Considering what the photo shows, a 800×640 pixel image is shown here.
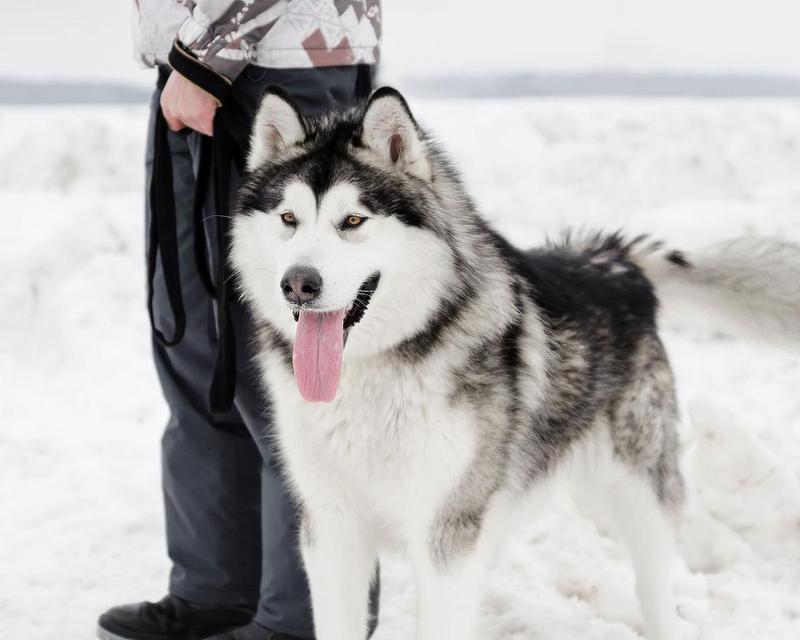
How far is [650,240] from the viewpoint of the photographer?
255 centimetres

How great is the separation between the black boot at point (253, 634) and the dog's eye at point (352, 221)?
1.14 metres

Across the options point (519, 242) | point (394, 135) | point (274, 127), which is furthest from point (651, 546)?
point (519, 242)

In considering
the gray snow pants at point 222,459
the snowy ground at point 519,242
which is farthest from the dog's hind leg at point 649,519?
the gray snow pants at point 222,459

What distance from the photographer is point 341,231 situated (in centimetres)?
177

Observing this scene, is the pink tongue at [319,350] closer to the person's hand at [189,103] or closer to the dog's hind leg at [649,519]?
the person's hand at [189,103]

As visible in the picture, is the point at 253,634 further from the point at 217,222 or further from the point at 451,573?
the point at 217,222

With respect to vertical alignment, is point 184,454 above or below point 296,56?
below

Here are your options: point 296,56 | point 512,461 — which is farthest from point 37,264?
point 512,461

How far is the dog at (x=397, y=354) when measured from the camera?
1.78 m

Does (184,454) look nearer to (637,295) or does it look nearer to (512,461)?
(512,461)

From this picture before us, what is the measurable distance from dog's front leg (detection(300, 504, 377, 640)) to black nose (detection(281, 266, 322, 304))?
1.80 ft

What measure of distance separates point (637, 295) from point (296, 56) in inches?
41.4

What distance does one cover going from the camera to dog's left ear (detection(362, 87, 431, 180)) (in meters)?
1.78

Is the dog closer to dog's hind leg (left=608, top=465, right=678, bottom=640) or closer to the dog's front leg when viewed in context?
the dog's front leg
